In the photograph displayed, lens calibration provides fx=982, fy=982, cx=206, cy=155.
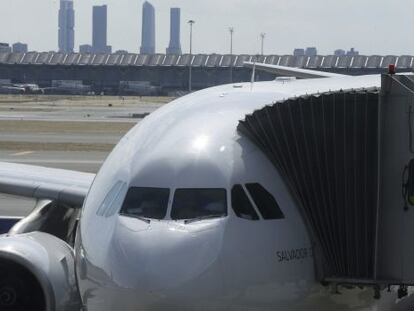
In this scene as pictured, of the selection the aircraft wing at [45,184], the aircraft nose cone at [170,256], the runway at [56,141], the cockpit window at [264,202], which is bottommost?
the runway at [56,141]

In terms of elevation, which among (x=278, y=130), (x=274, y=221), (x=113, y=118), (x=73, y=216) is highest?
(x=278, y=130)

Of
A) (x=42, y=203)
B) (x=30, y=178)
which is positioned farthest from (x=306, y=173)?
(x=30, y=178)

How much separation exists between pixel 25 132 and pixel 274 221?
205ft

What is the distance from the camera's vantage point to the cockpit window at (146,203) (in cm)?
1047

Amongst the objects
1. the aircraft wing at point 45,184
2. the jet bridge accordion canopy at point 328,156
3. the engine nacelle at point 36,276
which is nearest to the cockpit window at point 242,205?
the jet bridge accordion canopy at point 328,156

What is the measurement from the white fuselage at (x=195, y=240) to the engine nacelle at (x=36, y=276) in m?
1.56

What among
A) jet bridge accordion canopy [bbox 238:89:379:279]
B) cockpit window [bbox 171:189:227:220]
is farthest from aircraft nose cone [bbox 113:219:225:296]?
jet bridge accordion canopy [bbox 238:89:379:279]

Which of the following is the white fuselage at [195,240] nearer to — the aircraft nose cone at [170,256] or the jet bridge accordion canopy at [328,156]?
the aircraft nose cone at [170,256]

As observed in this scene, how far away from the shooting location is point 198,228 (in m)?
10.2

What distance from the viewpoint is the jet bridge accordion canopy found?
1115cm

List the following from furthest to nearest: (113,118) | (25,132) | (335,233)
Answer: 1. (113,118)
2. (25,132)
3. (335,233)

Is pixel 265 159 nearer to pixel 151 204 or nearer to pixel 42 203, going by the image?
pixel 151 204

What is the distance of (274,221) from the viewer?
10.8 metres

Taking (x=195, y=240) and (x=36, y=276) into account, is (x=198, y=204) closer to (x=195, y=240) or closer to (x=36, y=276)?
(x=195, y=240)
